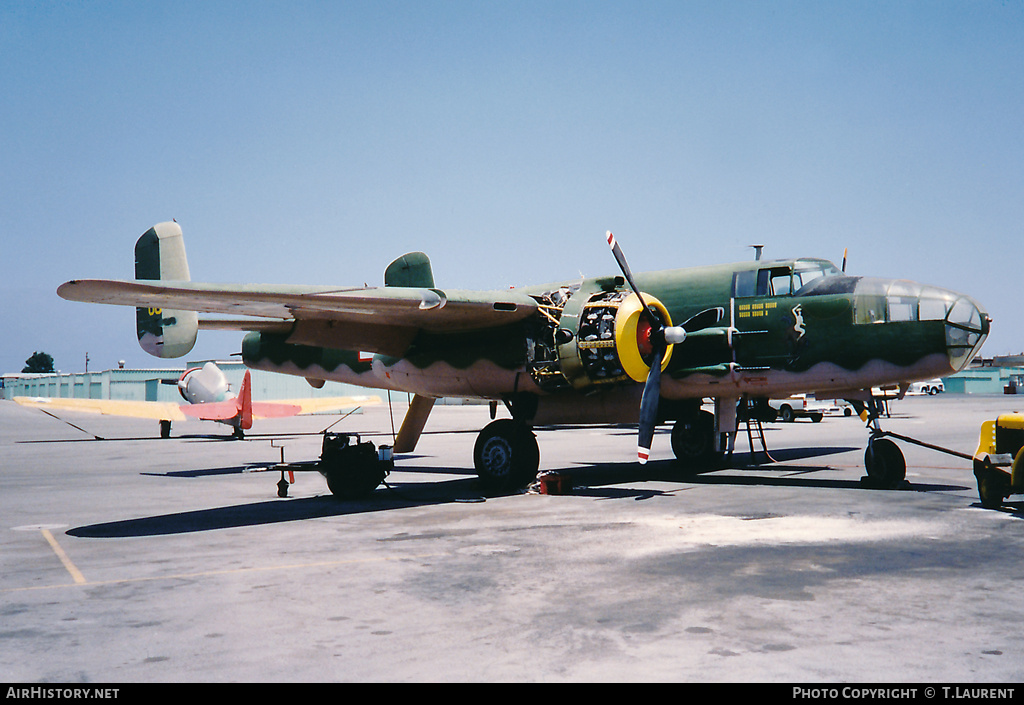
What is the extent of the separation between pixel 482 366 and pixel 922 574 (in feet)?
35.2

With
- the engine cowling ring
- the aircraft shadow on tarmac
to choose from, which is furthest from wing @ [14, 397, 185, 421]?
the engine cowling ring

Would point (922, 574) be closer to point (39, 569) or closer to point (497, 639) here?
point (497, 639)

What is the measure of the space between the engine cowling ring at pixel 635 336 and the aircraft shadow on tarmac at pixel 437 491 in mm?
2434

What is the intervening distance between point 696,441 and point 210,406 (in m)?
25.1

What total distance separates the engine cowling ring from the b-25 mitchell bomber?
0.09ft

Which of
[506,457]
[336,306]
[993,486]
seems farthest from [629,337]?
[993,486]

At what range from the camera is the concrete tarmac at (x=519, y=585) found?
19.0 feet

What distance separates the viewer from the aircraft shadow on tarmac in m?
12.8

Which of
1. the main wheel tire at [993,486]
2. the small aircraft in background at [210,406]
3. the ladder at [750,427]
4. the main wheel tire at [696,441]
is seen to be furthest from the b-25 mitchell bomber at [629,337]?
the small aircraft in background at [210,406]

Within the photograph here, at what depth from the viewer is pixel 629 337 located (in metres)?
15.4

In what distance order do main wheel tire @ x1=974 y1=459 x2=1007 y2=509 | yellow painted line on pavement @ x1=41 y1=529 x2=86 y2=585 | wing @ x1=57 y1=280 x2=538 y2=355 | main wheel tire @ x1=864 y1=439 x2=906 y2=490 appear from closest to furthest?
1. yellow painted line on pavement @ x1=41 y1=529 x2=86 y2=585
2. wing @ x1=57 y1=280 x2=538 y2=355
3. main wheel tire @ x1=974 y1=459 x2=1007 y2=509
4. main wheel tire @ x1=864 y1=439 x2=906 y2=490

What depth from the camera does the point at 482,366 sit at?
1783 centimetres

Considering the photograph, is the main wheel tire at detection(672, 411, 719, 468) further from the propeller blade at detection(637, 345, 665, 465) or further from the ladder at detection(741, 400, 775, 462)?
the propeller blade at detection(637, 345, 665, 465)
